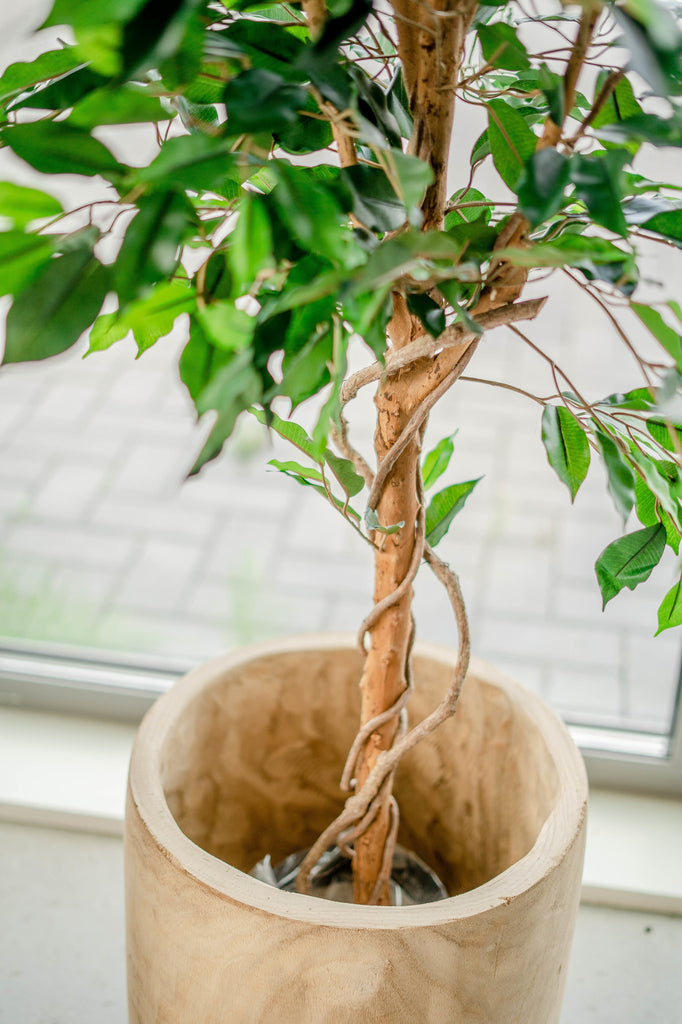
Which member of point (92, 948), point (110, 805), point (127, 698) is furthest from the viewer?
point (127, 698)

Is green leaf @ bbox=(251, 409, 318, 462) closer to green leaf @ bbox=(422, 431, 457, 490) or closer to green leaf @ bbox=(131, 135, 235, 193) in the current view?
green leaf @ bbox=(422, 431, 457, 490)

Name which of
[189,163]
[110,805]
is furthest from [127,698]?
[189,163]

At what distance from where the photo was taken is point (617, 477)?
0.53 m

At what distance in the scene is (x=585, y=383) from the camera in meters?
1.30

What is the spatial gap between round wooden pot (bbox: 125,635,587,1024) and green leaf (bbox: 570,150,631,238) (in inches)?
15.8

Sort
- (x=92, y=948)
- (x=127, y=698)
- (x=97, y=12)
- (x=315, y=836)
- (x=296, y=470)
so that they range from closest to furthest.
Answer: (x=97, y=12) < (x=296, y=470) < (x=315, y=836) < (x=92, y=948) < (x=127, y=698)

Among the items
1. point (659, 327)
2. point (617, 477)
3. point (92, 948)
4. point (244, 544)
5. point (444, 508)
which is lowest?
point (92, 948)

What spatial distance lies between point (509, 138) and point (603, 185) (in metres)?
0.14

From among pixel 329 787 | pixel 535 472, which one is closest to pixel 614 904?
pixel 329 787

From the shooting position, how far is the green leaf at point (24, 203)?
1.33 ft

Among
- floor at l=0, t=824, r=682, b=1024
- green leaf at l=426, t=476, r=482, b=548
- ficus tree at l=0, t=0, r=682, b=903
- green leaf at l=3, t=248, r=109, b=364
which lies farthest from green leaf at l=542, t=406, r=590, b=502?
floor at l=0, t=824, r=682, b=1024

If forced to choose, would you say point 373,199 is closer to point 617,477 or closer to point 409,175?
point 409,175

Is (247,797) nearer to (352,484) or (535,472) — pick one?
(352,484)

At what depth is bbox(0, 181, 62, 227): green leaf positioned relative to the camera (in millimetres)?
404
